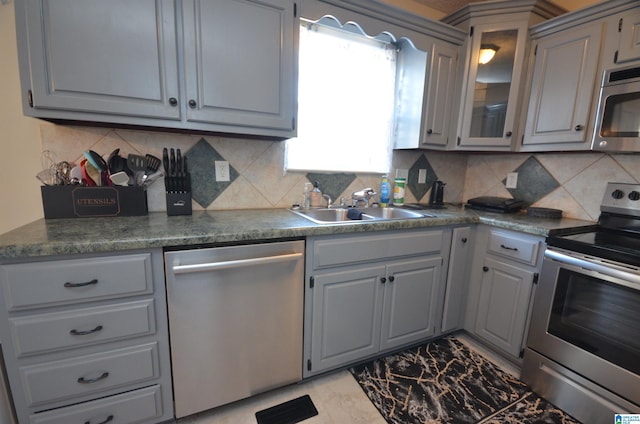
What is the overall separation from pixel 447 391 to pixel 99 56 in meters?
2.42

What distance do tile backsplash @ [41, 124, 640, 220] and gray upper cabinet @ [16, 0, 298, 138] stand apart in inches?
11.5

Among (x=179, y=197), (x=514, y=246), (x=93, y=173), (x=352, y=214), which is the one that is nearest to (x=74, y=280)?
(x=179, y=197)

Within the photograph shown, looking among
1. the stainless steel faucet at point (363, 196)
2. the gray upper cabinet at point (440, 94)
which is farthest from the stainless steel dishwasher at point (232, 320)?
the gray upper cabinet at point (440, 94)

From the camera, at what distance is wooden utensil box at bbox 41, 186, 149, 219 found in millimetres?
1296

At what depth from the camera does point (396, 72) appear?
86.3 inches

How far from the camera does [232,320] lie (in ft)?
4.21

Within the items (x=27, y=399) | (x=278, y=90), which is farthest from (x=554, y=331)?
(x=27, y=399)

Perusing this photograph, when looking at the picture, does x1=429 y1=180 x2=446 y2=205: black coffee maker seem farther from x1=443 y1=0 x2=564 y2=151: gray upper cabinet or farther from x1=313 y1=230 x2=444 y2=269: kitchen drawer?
x1=313 y1=230 x2=444 y2=269: kitchen drawer

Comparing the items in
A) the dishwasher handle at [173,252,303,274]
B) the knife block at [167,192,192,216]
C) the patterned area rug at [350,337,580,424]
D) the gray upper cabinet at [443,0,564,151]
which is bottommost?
the patterned area rug at [350,337,580,424]

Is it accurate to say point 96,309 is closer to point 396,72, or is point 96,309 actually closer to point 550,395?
point 550,395

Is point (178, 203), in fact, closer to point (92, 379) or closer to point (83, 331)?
point (83, 331)

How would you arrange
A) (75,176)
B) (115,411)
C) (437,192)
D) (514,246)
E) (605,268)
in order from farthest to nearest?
1. (437,192)
2. (514,246)
3. (75,176)
4. (605,268)
5. (115,411)

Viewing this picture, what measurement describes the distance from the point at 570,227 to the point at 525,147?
0.66 meters

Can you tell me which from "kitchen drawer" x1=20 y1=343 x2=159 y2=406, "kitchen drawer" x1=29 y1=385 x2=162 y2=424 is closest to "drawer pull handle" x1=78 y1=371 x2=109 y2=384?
"kitchen drawer" x1=20 y1=343 x2=159 y2=406
